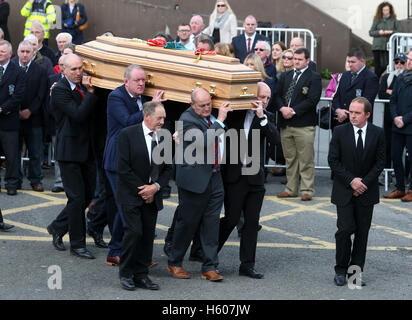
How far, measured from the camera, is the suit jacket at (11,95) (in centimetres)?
1139

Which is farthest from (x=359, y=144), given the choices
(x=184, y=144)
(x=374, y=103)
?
(x=374, y=103)

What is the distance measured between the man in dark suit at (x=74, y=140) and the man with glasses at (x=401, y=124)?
491 cm

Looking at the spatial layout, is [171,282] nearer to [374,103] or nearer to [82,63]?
[82,63]

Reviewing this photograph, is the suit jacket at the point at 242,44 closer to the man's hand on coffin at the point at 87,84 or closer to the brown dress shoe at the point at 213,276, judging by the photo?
the man's hand on coffin at the point at 87,84

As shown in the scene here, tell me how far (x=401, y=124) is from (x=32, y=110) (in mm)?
5184

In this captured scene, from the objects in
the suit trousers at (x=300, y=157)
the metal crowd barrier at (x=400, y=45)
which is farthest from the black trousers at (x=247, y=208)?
the metal crowd barrier at (x=400, y=45)

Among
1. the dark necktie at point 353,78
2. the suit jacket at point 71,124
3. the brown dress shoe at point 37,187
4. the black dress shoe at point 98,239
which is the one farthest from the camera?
the dark necktie at point 353,78

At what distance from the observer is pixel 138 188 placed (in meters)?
7.46

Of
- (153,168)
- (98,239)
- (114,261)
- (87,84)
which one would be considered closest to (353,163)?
(153,168)

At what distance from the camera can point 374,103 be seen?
41.1 ft

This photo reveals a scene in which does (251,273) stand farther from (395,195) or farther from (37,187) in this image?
(37,187)

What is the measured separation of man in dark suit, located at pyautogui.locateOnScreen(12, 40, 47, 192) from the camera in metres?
11.8

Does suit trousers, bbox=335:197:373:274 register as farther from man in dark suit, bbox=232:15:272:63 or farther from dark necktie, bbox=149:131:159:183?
man in dark suit, bbox=232:15:272:63

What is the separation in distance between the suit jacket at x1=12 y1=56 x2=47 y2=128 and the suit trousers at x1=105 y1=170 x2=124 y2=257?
4.07 metres
